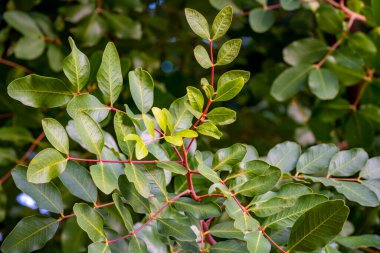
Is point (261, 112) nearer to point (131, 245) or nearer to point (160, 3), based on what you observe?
point (160, 3)

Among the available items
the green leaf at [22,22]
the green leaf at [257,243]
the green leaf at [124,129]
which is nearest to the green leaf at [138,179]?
the green leaf at [124,129]

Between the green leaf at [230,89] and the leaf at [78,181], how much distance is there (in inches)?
9.5

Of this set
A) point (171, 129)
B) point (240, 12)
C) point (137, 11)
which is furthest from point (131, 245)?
point (137, 11)

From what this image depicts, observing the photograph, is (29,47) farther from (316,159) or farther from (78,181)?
(316,159)

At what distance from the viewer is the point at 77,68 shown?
31.0 inches

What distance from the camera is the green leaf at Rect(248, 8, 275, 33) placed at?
53.6 inches

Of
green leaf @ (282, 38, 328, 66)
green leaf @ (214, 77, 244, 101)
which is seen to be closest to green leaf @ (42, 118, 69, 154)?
green leaf @ (214, 77, 244, 101)

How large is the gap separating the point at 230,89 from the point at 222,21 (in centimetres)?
10

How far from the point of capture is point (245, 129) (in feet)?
6.07

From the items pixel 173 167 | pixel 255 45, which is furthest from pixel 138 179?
pixel 255 45

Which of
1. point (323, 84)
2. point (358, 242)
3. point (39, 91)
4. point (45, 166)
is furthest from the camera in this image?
point (323, 84)

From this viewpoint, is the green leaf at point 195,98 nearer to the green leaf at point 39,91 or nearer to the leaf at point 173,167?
the leaf at point 173,167

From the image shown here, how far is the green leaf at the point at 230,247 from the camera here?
2.57 feet

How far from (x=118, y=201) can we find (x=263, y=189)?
0.65 ft
